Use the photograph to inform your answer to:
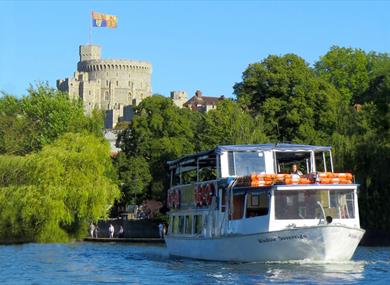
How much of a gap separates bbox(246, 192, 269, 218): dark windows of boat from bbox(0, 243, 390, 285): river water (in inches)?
84.3

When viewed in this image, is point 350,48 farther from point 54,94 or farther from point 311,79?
point 54,94

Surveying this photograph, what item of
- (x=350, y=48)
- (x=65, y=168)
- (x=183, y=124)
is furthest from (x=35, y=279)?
(x=350, y=48)

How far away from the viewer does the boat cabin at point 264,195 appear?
36.3 metres

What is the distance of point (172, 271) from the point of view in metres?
35.9

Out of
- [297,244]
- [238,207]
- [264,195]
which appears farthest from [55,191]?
[297,244]

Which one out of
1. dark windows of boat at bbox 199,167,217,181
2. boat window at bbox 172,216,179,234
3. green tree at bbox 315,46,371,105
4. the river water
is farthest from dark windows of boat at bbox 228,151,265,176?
green tree at bbox 315,46,371,105

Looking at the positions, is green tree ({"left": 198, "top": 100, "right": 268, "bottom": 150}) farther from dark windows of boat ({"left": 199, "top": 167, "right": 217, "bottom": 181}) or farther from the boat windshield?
the boat windshield

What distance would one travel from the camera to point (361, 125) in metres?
71.3

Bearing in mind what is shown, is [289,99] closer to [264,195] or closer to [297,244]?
[264,195]

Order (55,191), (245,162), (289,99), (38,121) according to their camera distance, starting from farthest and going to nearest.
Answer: (38,121), (289,99), (55,191), (245,162)

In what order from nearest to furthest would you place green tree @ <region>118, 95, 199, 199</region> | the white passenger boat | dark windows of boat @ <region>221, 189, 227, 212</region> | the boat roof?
the white passenger boat, dark windows of boat @ <region>221, 189, 227, 212</region>, the boat roof, green tree @ <region>118, 95, 199, 199</region>

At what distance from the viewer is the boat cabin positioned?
36.3 metres

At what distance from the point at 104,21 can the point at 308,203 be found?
6390 inches

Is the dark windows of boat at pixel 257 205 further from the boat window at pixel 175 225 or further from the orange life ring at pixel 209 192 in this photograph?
the boat window at pixel 175 225
